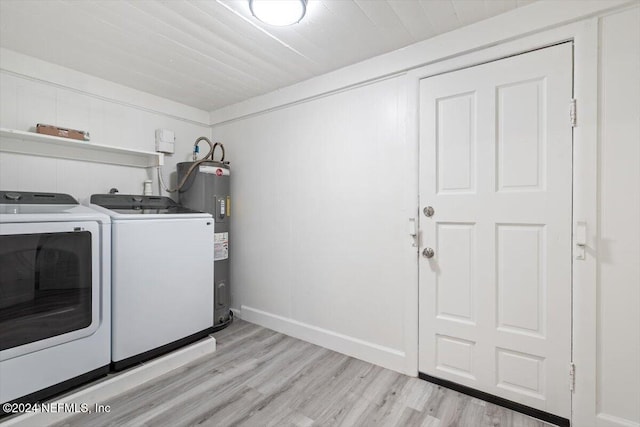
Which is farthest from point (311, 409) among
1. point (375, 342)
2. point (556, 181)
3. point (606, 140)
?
point (606, 140)

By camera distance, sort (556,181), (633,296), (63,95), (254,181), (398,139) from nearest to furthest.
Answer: (633,296)
(556,181)
(398,139)
(63,95)
(254,181)

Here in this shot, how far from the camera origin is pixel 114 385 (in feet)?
5.51

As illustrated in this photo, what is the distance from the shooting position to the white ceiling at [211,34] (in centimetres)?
148

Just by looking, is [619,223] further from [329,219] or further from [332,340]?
[332,340]

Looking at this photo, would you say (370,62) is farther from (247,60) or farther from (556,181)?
(556,181)

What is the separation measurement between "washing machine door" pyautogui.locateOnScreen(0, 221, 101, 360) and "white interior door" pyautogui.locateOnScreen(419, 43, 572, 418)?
2009 millimetres

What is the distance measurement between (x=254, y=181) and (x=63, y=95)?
1.55m

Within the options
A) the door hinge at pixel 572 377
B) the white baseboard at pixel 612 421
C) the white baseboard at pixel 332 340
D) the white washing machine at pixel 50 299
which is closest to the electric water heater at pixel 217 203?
the white baseboard at pixel 332 340

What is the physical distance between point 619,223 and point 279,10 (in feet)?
6.32

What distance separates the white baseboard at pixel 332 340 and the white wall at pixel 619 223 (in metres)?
1.03

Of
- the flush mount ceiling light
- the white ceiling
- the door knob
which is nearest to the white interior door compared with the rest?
the door knob

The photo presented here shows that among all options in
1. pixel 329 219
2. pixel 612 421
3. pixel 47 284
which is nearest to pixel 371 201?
pixel 329 219

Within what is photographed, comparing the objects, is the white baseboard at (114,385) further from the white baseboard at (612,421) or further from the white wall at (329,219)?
the white baseboard at (612,421)

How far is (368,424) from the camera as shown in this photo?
1469 mm
